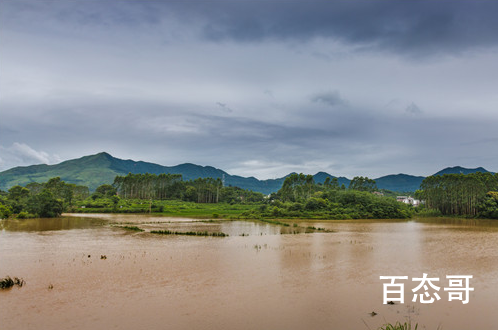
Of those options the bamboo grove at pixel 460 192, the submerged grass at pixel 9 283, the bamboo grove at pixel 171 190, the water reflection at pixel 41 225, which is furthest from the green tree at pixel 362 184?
the submerged grass at pixel 9 283

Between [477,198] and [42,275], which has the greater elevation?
[477,198]

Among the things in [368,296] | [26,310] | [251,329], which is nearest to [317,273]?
[368,296]

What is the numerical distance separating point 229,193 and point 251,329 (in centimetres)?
8604

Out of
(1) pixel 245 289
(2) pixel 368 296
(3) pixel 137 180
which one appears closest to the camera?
(2) pixel 368 296

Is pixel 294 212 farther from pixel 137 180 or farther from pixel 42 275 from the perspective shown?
pixel 137 180

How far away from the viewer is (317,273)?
42.2ft

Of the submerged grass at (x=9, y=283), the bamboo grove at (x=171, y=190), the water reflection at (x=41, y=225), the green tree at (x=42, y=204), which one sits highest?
the bamboo grove at (x=171, y=190)

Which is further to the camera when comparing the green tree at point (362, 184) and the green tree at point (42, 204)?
the green tree at point (362, 184)

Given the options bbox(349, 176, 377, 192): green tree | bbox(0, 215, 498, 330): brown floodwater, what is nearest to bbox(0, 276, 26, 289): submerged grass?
bbox(0, 215, 498, 330): brown floodwater

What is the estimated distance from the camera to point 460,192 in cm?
5238

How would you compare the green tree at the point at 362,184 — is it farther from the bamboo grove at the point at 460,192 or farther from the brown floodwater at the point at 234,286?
the brown floodwater at the point at 234,286

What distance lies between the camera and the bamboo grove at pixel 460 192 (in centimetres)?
5006

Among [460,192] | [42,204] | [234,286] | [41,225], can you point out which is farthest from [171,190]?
[234,286]

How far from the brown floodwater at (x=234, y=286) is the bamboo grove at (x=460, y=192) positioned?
3580cm
